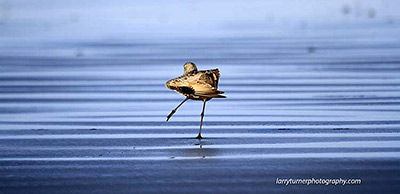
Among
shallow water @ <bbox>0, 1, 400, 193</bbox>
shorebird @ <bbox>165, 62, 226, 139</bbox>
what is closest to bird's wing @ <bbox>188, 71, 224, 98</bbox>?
shorebird @ <bbox>165, 62, 226, 139</bbox>

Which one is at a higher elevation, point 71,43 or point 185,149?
point 71,43

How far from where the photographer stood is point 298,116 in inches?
522

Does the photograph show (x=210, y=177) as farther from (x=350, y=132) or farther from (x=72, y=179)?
(x=350, y=132)

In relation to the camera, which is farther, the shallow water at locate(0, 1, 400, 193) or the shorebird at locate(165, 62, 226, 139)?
the shorebird at locate(165, 62, 226, 139)

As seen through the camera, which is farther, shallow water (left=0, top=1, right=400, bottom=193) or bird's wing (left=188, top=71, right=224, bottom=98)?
bird's wing (left=188, top=71, right=224, bottom=98)

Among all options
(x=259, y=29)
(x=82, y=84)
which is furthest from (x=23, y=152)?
(x=259, y=29)

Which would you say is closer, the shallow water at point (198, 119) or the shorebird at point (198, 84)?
the shallow water at point (198, 119)

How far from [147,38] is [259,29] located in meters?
5.03

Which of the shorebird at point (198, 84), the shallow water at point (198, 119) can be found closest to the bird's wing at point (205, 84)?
the shorebird at point (198, 84)

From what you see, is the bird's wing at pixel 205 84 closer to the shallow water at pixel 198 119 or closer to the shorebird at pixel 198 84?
the shorebird at pixel 198 84

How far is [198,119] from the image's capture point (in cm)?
1322

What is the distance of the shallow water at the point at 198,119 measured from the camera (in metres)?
8.95

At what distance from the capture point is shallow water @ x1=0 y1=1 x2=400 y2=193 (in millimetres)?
8953

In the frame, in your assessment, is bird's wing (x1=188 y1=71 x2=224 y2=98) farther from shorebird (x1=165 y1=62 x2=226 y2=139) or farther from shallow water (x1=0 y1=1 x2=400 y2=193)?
shallow water (x1=0 y1=1 x2=400 y2=193)
